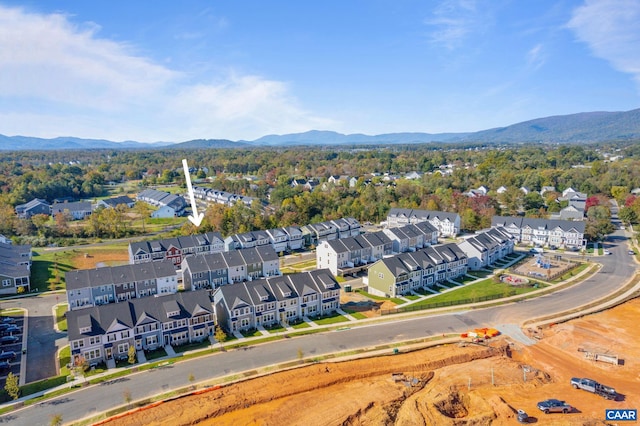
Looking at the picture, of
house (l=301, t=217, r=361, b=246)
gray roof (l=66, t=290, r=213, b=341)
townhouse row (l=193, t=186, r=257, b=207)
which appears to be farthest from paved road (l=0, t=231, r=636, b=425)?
townhouse row (l=193, t=186, r=257, b=207)

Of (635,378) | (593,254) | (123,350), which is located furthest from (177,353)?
(593,254)

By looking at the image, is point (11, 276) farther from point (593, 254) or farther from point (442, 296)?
point (593, 254)

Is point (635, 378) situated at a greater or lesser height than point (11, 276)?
lesser

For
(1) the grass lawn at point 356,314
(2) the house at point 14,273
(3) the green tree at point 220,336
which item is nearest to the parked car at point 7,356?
(3) the green tree at point 220,336

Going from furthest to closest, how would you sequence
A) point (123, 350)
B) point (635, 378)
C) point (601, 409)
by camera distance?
point (123, 350), point (635, 378), point (601, 409)

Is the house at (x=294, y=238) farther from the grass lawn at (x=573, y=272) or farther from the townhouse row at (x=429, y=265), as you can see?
the grass lawn at (x=573, y=272)

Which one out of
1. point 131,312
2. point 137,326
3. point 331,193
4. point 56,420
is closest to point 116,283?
point 131,312
